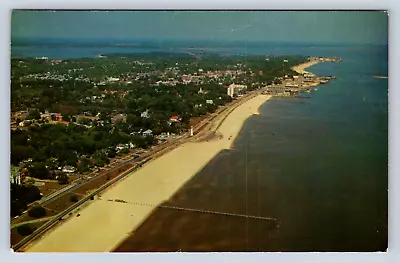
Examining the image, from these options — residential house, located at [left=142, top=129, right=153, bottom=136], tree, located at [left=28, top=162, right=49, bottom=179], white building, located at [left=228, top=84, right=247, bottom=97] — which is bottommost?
tree, located at [left=28, top=162, right=49, bottom=179]

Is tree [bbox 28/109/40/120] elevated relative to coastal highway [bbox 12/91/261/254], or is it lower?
elevated

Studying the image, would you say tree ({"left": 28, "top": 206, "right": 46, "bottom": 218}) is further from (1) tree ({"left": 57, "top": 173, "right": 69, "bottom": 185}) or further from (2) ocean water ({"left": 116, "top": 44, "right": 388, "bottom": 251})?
(2) ocean water ({"left": 116, "top": 44, "right": 388, "bottom": 251})

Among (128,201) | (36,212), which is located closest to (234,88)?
(128,201)

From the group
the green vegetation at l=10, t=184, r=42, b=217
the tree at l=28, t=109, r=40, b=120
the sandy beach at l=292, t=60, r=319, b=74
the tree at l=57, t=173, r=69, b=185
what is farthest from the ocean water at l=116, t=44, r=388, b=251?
the tree at l=28, t=109, r=40, b=120

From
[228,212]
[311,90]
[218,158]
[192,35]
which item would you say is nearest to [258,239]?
[228,212]

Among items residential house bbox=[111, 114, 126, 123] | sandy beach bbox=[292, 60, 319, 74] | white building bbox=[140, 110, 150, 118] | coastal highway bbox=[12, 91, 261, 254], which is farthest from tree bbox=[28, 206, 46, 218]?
sandy beach bbox=[292, 60, 319, 74]

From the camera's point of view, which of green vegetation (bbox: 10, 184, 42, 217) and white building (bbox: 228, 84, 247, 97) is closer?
green vegetation (bbox: 10, 184, 42, 217)

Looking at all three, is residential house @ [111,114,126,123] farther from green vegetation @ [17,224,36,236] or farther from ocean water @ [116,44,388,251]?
green vegetation @ [17,224,36,236]
